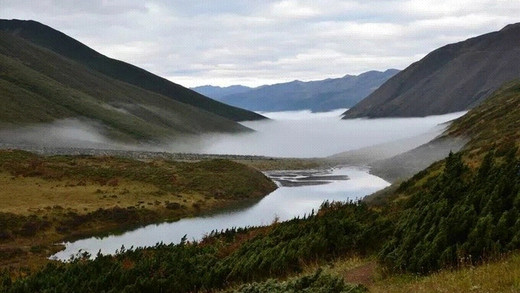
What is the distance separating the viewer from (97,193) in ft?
301

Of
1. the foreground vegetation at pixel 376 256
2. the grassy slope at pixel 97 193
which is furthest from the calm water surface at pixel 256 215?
the foreground vegetation at pixel 376 256

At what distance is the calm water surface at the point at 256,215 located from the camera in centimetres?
6606

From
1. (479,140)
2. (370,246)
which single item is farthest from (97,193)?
(370,246)

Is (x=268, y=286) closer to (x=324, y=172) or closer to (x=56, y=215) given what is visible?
(x=56, y=215)

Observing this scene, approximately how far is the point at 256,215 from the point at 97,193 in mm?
29760

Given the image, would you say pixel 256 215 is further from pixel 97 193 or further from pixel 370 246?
pixel 370 246

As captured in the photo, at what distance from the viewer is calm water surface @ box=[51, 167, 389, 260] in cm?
6606

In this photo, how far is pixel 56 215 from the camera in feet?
251

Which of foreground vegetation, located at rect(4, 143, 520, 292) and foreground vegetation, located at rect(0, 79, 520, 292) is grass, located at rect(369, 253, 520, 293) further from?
foreground vegetation, located at rect(4, 143, 520, 292)

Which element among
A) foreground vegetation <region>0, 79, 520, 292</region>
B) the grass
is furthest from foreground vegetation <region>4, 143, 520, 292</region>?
the grass

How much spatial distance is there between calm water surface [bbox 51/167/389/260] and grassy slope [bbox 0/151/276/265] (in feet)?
15.4

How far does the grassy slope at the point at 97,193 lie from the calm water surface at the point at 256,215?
4.69 meters

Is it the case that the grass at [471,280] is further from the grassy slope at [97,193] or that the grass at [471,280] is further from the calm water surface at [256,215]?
the grassy slope at [97,193]

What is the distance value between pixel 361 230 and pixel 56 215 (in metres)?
62.2
